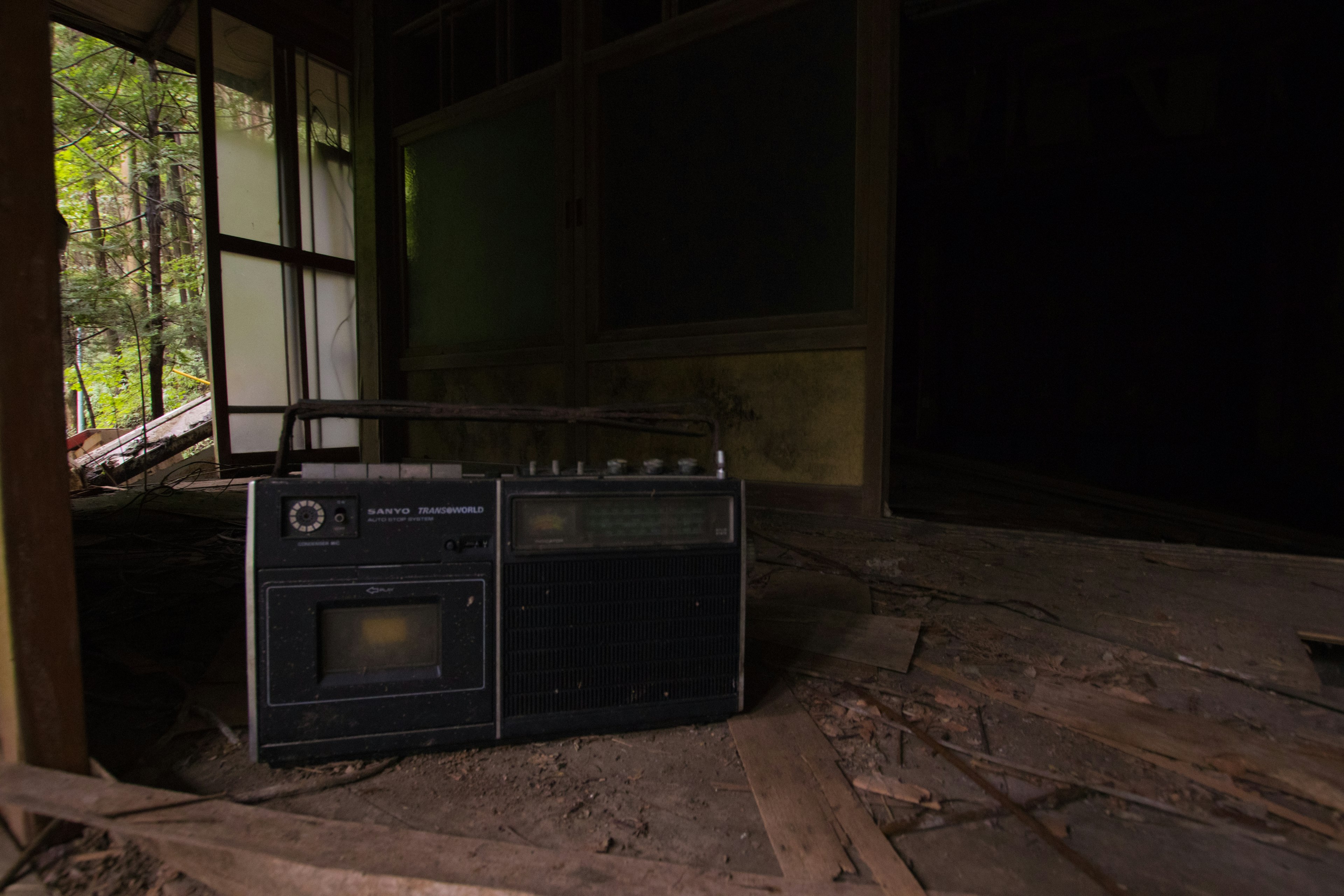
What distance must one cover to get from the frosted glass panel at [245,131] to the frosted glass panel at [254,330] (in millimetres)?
262

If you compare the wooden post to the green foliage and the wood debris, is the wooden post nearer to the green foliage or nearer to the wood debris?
the wood debris

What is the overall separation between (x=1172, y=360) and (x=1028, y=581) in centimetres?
392

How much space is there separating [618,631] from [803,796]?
0.37 metres

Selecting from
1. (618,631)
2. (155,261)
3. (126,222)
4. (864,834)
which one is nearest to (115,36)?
(126,222)

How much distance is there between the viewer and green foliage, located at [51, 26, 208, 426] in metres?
7.97

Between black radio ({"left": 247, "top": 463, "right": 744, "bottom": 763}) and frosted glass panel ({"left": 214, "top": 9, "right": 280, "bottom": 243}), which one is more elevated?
frosted glass panel ({"left": 214, "top": 9, "right": 280, "bottom": 243})

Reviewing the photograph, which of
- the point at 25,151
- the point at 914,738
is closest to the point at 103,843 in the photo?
the point at 25,151

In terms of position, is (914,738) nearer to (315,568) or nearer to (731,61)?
(315,568)

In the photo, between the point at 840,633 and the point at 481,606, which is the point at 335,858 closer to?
the point at 481,606

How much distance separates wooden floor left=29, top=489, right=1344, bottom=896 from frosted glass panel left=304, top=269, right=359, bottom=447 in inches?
136

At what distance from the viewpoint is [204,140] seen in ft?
14.5

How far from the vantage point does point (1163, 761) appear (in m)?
1.04

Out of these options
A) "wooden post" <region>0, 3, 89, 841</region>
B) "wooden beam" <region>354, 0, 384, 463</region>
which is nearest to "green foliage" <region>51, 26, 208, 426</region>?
"wooden beam" <region>354, 0, 384, 463</region>

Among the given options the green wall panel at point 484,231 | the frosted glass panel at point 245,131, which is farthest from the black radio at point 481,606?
the frosted glass panel at point 245,131
